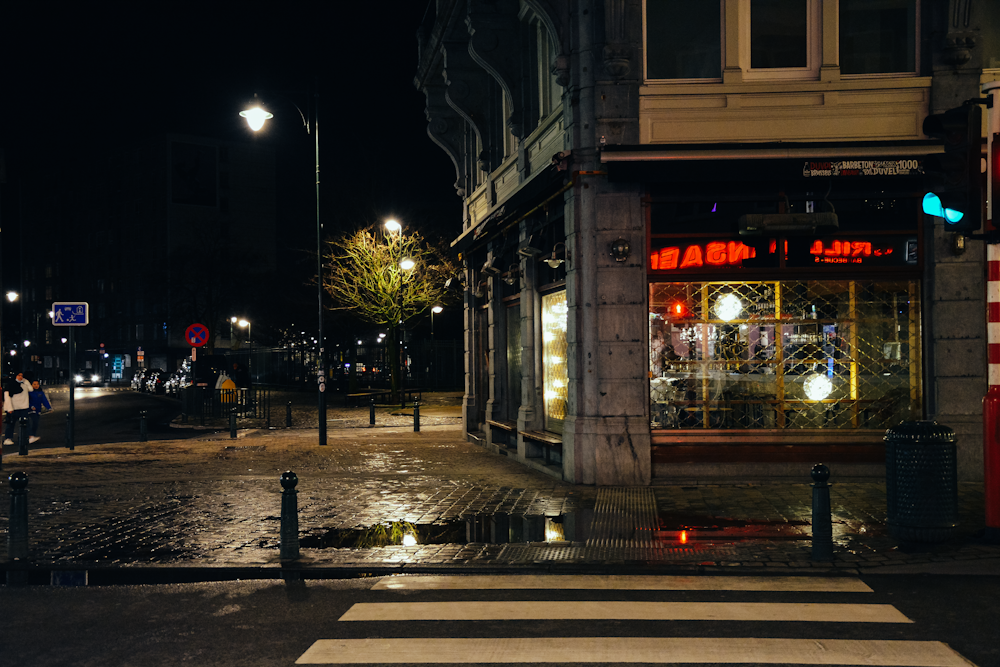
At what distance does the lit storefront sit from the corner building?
3cm

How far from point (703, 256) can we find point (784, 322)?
1.54 m

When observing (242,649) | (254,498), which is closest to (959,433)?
(254,498)

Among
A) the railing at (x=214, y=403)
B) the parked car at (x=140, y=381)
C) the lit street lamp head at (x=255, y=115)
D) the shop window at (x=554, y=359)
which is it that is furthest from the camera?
the parked car at (x=140, y=381)

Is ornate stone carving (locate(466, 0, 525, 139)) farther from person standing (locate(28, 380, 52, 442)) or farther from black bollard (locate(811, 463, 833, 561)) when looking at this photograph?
person standing (locate(28, 380, 52, 442))

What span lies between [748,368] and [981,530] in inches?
189

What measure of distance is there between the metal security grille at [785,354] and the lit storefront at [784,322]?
0.6 inches

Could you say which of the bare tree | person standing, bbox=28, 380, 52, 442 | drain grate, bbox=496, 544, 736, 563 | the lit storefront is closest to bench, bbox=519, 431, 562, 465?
the lit storefront

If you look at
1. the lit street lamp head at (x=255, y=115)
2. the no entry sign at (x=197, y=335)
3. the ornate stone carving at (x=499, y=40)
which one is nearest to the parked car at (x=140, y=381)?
the no entry sign at (x=197, y=335)

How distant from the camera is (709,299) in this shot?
1327 centimetres

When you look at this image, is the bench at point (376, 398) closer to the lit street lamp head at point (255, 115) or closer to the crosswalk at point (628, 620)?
the lit street lamp head at point (255, 115)

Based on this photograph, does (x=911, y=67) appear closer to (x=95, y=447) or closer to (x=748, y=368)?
Answer: (x=748, y=368)

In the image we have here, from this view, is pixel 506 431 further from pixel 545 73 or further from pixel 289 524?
pixel 289 524

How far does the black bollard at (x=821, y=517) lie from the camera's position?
26.3 ft

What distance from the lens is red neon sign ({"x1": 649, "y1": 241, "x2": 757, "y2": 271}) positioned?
42.8ft
